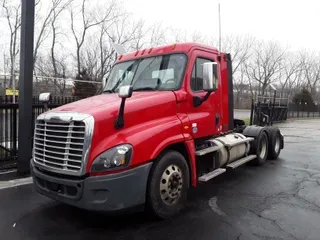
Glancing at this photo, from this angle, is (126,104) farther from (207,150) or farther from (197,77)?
(207,150)

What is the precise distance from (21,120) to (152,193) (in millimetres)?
4036

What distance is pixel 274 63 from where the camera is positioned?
181ft

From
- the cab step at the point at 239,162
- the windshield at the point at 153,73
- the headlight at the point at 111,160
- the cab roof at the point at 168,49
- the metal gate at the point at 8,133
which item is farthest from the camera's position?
the metal gate at the point at 8,133

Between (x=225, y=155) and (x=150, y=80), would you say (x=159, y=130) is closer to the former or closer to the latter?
(x=150, y=80)

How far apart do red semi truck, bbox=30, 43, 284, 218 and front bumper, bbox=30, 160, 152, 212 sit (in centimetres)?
1

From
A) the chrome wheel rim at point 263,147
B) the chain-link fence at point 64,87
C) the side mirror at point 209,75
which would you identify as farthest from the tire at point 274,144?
the chain-link fence at point 64,87

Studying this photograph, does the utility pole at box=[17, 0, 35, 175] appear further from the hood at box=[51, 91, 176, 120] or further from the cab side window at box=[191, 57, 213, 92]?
the cab side window at box=[191, 57, 213, 92]

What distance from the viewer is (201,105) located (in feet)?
17.1

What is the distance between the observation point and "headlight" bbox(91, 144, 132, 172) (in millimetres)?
3648

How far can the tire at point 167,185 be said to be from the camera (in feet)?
13.4

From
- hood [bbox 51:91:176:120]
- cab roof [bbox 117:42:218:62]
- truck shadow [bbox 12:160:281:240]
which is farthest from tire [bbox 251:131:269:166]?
hood [bbox 51:91:176:120]

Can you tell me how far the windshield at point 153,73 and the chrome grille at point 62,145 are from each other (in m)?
1.58

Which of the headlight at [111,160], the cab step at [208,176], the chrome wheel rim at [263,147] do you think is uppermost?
the headlight at [111,160]

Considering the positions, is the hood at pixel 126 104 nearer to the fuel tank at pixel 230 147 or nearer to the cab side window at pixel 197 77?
the cab side window at pixel 197 77
